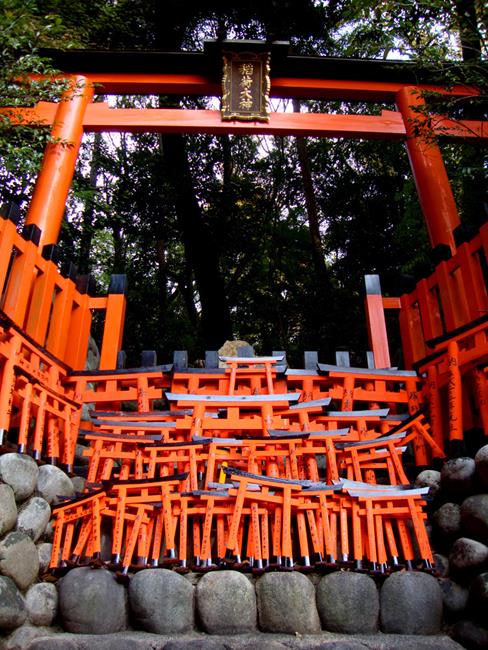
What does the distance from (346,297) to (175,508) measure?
9233mm

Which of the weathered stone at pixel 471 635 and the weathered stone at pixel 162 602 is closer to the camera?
the weathered stone at pixel 471 635

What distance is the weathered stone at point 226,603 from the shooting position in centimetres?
376

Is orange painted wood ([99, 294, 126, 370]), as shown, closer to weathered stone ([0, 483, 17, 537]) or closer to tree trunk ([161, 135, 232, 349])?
weathered stone ([0, 483, 17, 537])

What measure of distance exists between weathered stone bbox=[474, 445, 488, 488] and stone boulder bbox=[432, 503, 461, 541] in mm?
342

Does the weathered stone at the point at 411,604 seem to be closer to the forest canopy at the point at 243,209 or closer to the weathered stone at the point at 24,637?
the weathered stone at the point at 24,637

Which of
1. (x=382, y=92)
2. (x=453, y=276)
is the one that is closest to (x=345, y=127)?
(x=382, y=92)

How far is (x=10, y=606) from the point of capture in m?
3.61

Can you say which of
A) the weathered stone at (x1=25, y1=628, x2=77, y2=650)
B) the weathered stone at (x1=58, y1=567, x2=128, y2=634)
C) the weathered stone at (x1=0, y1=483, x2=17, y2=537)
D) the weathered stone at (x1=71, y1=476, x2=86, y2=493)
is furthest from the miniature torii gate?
the weathered stone at (x1=25, y1=628, x2=77, y2=650)

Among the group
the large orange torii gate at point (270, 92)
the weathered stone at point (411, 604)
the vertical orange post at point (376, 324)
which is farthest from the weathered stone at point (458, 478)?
the large orange torii gate at point (270, 92)

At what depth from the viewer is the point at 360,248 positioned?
14.5 metres

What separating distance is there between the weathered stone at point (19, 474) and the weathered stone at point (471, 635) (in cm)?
316

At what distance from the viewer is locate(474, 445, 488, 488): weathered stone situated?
3.95m

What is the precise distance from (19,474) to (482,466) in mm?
3355

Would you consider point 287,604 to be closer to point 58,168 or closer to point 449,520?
point 449,520
